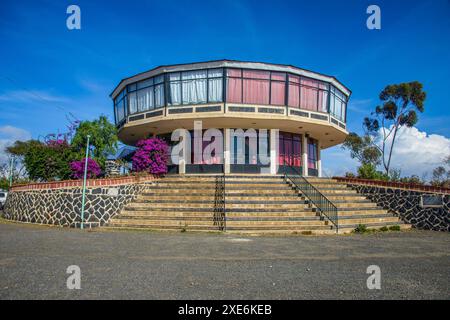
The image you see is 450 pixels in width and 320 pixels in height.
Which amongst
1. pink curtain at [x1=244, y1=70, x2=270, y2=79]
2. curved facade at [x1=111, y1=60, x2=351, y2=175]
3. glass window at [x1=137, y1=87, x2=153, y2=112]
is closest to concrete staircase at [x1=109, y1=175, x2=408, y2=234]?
curved facade at [x1=111, y1=60, x2=351, y2=175]

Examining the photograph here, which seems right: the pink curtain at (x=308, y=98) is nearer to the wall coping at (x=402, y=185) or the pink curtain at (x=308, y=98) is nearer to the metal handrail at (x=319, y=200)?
the metal handrail at (x=319, y=200)

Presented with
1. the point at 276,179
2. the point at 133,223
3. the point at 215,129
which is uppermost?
the point at 215,129

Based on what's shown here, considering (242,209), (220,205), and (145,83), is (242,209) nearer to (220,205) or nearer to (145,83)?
(220,205)

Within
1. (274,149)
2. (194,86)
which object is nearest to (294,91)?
(274,149)

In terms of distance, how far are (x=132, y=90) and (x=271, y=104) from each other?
9746mm

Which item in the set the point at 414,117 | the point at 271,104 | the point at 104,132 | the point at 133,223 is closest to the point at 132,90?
the point at 104,132

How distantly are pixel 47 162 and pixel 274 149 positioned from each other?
13.8 m

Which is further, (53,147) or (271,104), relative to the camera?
(271,104)

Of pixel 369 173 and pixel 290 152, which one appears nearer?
pixel 369 173

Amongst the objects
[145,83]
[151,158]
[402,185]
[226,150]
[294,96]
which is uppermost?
[145,83]

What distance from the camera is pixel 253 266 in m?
6.52

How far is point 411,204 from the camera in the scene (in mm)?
15523

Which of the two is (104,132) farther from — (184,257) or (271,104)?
(184,257)

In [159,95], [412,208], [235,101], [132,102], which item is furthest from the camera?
[132,102]
